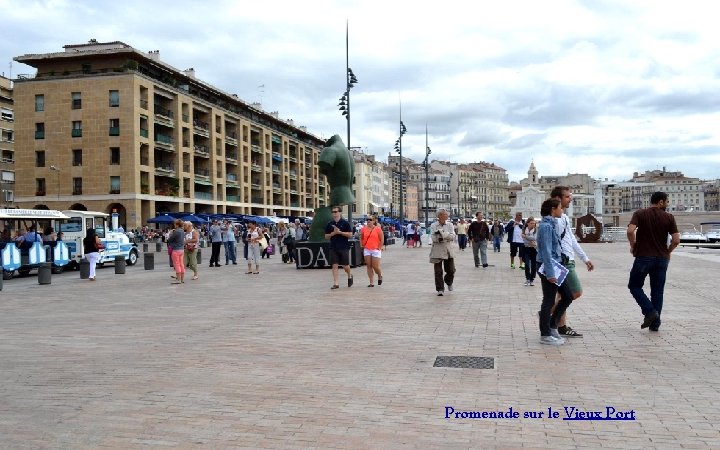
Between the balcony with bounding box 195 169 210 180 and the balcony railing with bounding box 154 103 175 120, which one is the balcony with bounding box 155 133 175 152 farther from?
the balcony with bounding box 195 169 210 180

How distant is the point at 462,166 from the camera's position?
181250mm

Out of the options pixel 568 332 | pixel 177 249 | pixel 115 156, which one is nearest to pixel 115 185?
pixel 115 156

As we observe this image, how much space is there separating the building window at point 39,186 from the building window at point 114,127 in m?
7.36

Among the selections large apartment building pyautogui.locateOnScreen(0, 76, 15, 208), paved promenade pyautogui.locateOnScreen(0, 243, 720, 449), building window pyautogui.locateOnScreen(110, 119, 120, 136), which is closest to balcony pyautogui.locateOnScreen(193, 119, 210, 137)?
building window pyautogui.locateOnScreen(110, 119, 120, 136)

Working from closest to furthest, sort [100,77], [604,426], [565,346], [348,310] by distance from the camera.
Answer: [604,426] → [565,346] → [348,310] → [100,77]

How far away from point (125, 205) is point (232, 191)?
21017 millimetres

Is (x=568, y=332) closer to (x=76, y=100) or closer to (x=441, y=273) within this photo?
(x=441, y=273)

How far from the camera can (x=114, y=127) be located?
50.7m

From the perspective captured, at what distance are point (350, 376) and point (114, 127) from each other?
4938 cm

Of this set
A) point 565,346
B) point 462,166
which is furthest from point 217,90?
point 462,166

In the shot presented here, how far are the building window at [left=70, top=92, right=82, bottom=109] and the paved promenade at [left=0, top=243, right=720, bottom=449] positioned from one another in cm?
4421

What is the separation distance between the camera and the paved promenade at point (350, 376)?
14.3 feet

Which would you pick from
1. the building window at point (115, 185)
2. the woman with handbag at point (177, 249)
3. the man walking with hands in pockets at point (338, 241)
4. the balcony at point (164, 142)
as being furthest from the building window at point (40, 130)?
the man walking with hands in pockets at point (338, 241)

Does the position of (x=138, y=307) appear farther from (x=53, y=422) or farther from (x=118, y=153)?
(x=118, y=153)
